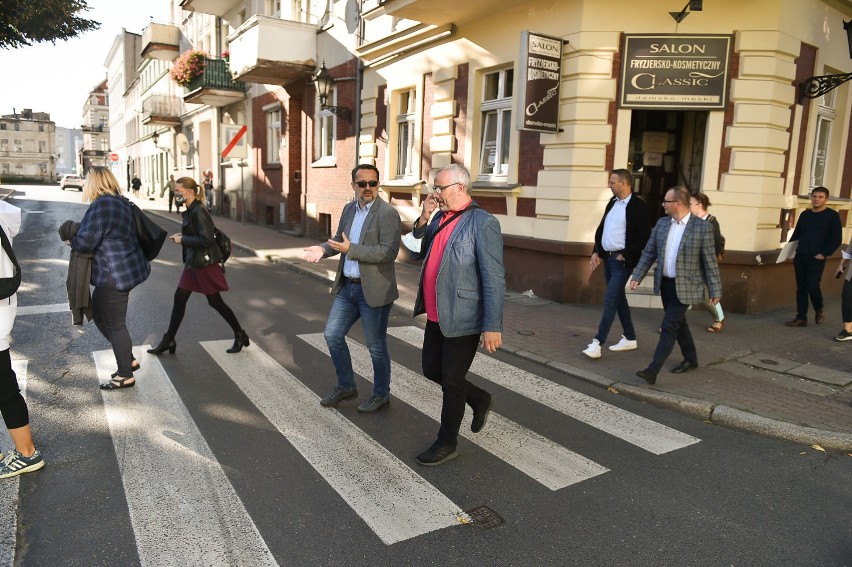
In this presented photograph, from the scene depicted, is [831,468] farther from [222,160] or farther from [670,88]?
[222,160]

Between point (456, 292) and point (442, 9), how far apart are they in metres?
8.24

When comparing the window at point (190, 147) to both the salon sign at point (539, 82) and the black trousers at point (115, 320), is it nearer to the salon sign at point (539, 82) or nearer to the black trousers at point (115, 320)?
the salon sign at point (539, 82)

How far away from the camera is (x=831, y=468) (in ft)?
13.7

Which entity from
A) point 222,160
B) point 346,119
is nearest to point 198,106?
point 222,160

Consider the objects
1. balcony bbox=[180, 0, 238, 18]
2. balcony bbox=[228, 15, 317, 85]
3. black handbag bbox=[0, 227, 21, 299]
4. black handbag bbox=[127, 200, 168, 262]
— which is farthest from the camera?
balcony bbox=[180, 0, 238, 18]

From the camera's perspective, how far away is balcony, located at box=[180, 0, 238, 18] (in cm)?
2294

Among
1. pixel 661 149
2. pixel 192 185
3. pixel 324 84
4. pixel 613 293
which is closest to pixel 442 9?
pixel 661 149

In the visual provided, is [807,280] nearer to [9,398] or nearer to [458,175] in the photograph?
[458,175]

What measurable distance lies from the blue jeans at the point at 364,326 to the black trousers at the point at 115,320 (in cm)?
183

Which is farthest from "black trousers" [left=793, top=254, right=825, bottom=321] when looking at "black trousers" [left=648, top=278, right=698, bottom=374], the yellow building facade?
"black trousers" [left=648, top=278, right=698, bottom=374]

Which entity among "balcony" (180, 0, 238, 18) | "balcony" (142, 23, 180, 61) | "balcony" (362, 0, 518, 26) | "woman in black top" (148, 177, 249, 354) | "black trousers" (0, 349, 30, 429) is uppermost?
"balcony" (142, 23, 180, 61)

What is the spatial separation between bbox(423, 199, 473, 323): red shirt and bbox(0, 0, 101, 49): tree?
52.6 ft

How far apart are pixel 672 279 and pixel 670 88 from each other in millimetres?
4324

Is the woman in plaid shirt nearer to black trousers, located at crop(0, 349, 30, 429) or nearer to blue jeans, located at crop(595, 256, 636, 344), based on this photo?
black trousers, located at crop(0, 349, 30, 429)
